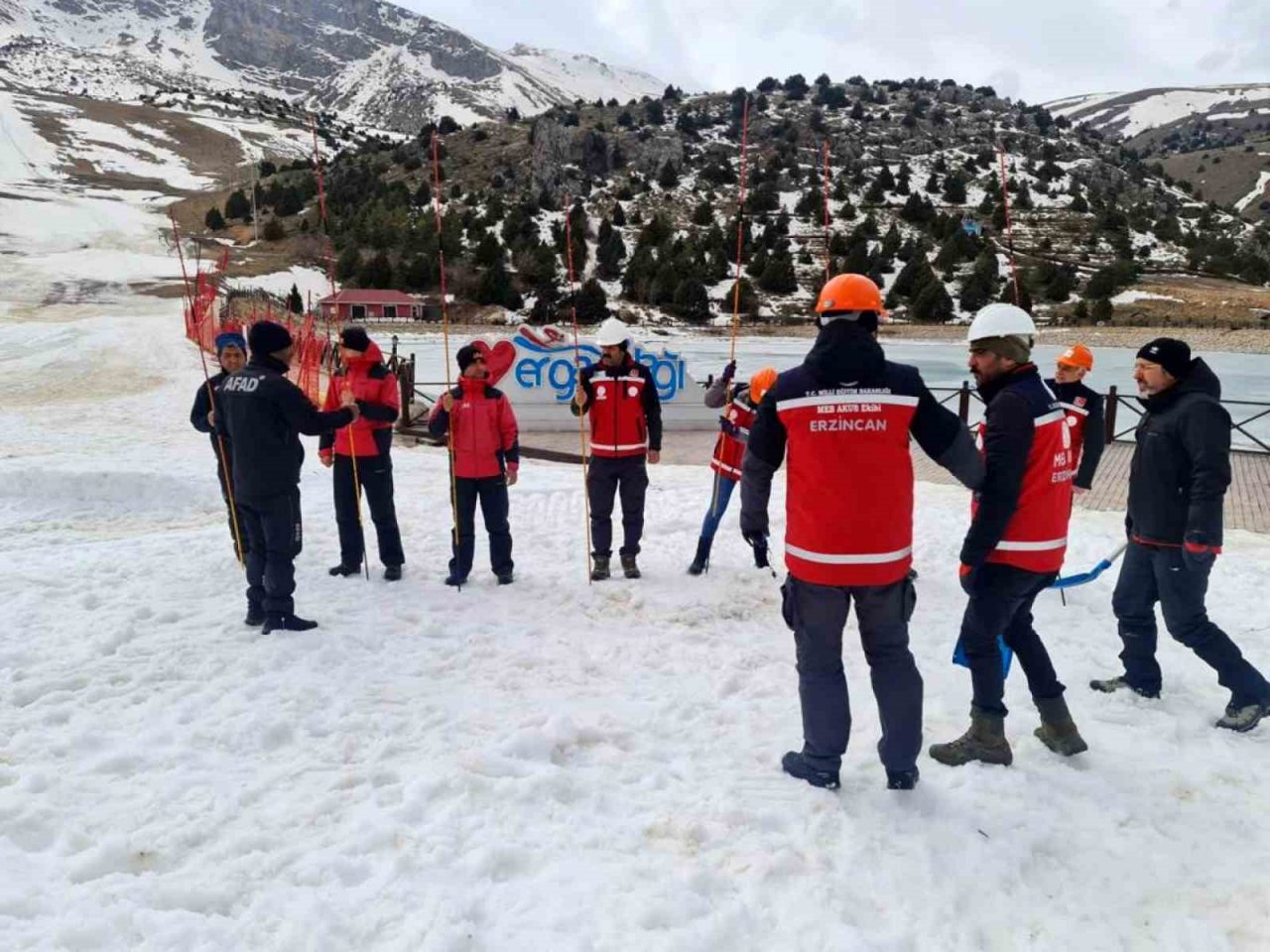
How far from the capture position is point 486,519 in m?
5.99

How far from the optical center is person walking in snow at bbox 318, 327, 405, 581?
5699 mm

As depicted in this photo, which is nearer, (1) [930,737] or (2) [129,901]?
(2) [129,901]

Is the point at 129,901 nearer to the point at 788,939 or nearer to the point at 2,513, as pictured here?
the point at 788,939

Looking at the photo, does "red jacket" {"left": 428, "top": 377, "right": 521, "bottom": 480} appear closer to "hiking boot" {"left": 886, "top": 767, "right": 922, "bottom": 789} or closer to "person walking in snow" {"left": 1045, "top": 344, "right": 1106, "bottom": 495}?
"hiking boot" {"left": 886, "top": 767, "right": 922, "bottom": 789}

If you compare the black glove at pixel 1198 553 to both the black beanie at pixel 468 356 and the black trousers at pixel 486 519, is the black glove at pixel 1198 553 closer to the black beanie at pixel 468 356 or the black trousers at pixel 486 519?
the black trousers at pixel 486 519

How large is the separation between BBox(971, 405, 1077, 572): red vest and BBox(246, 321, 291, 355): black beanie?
3.83 meters

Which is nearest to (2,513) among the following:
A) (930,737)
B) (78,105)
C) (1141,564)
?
(930,737)

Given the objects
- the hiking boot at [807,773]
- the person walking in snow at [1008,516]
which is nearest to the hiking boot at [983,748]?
the person walking in snow at [1008,516]

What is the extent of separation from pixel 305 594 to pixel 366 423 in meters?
1.24

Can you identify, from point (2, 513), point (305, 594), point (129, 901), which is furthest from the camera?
point (2, 513)

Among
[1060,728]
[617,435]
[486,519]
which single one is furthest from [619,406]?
[1060,728]

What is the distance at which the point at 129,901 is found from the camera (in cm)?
252

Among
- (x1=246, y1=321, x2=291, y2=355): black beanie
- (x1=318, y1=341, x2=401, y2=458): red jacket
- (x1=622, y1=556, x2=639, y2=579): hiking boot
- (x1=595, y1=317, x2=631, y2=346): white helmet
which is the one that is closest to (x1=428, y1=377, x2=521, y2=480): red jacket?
(x1=318, y1=341, x2=401, y2=458): red jacket

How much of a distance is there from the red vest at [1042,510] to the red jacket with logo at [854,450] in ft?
1.06
